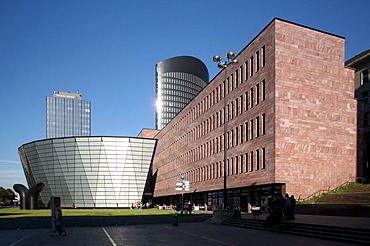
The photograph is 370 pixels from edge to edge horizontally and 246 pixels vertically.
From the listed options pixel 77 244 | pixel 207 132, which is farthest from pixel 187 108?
pixel 77 244

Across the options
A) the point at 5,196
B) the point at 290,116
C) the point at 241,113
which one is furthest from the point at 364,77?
the point at 5,196

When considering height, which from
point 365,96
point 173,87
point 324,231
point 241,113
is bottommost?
point 324,231

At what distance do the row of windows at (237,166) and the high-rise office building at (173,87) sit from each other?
124547 mm

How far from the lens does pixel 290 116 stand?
40531mm

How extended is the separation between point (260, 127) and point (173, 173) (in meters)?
42.5

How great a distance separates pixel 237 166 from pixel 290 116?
11.3 meters

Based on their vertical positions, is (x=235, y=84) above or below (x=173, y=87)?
below

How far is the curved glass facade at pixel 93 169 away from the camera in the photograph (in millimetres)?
93312

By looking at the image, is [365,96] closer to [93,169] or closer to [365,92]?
[365,92]

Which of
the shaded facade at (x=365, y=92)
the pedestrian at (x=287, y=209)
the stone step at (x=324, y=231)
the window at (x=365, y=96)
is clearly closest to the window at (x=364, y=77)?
the shaded facade at (x=365, y=92)

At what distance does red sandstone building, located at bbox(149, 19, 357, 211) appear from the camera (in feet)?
132

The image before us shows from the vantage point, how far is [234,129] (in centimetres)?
5053

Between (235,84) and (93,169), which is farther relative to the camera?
(93,169)

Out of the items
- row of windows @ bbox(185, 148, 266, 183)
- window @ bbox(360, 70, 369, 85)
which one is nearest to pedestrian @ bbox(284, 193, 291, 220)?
row of windows @ bbox(185, 148, 266, 183)
